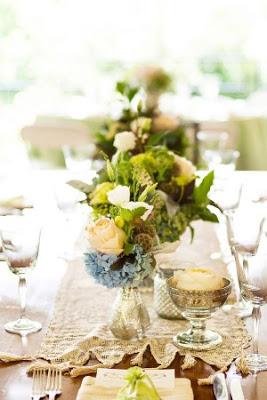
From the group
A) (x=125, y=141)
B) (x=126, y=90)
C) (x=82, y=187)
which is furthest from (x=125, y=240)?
(x=126, y=90)

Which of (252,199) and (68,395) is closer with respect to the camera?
(68,395)

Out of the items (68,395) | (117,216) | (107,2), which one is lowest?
(68,395)

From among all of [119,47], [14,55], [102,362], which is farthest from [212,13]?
[102,362]

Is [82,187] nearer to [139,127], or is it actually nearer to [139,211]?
[139,127]

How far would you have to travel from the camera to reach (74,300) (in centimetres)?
192

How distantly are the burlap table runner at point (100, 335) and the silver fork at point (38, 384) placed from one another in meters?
0.06

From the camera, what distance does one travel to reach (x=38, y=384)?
1416 mm

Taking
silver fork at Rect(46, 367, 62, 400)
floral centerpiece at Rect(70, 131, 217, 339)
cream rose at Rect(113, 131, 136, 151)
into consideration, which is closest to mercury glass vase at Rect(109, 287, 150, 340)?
floral centerpiece at Rect(70, 131, 217, 339)

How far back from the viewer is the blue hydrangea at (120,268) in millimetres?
1601

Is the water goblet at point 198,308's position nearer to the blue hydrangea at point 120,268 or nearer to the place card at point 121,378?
the blue hydrangea at point 120,268

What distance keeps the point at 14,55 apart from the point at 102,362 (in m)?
6.22

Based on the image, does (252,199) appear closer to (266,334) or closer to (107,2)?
(266,334)

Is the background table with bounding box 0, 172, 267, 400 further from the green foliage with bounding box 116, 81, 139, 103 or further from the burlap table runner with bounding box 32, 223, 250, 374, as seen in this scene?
the green foliage with bounding box 116, 81, 139, 103

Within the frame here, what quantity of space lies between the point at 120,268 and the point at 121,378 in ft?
0.89
